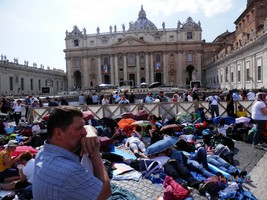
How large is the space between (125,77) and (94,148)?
72884 mm

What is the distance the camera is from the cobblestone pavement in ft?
16.5

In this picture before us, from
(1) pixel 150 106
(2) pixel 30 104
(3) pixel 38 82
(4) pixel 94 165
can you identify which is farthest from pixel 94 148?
(3) pixel 38 82

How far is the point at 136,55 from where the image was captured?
73.2 m

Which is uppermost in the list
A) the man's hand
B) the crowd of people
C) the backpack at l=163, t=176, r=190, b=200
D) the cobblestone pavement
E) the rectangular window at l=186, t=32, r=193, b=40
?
the rectangular window at l=186, t=32, r=193, b=40

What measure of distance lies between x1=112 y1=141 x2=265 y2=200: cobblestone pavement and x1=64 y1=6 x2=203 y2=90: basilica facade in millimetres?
64093

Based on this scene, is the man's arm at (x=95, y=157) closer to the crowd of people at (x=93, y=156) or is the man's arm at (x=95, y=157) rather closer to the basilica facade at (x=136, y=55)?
the crowd of people at (x=93, y=156)

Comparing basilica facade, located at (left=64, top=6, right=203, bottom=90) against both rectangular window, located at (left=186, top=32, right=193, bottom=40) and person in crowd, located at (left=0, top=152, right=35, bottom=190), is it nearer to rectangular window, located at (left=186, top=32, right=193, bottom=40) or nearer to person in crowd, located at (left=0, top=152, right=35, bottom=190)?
rectangular window, located at (left=186, top=32, right=193, bottom=40)

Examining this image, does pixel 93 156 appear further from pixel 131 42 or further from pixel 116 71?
pixel 116 71

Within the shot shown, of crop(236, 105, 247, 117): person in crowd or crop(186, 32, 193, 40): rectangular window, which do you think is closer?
crop(236, 105, 247, 117): person in crowd

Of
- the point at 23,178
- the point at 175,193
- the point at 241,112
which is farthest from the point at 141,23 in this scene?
the point at 175,193

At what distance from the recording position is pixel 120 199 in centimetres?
427

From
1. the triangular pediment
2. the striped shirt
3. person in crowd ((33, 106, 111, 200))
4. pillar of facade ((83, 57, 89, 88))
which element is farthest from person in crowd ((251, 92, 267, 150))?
pillar of facade ((83, 57, 89, 88))

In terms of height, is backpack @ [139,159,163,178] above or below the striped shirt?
below

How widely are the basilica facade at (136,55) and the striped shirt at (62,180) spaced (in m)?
70.5
